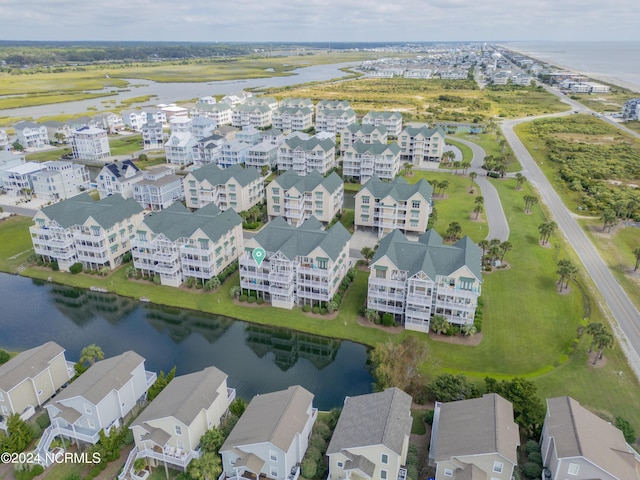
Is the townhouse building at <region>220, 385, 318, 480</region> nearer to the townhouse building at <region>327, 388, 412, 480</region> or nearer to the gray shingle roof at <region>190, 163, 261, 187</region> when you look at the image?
the townhouse building at <region>327, 388, 412, 480</region>

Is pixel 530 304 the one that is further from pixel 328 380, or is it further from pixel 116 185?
pixel 116 185

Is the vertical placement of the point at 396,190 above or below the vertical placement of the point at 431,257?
above

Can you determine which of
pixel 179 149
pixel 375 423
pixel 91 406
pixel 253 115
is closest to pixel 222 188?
pixel 179 149

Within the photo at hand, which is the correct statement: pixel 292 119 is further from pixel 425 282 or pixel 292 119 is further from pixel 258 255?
pixel 425 282

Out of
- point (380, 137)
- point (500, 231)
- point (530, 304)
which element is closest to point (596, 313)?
point (530, 304)

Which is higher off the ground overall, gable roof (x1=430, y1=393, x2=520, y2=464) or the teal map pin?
the teal map pin

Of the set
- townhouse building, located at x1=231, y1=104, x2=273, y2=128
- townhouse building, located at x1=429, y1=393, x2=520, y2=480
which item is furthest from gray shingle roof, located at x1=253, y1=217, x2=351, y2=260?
townhouse building, located at x1=231, y1=104, x2=273, y2=128
